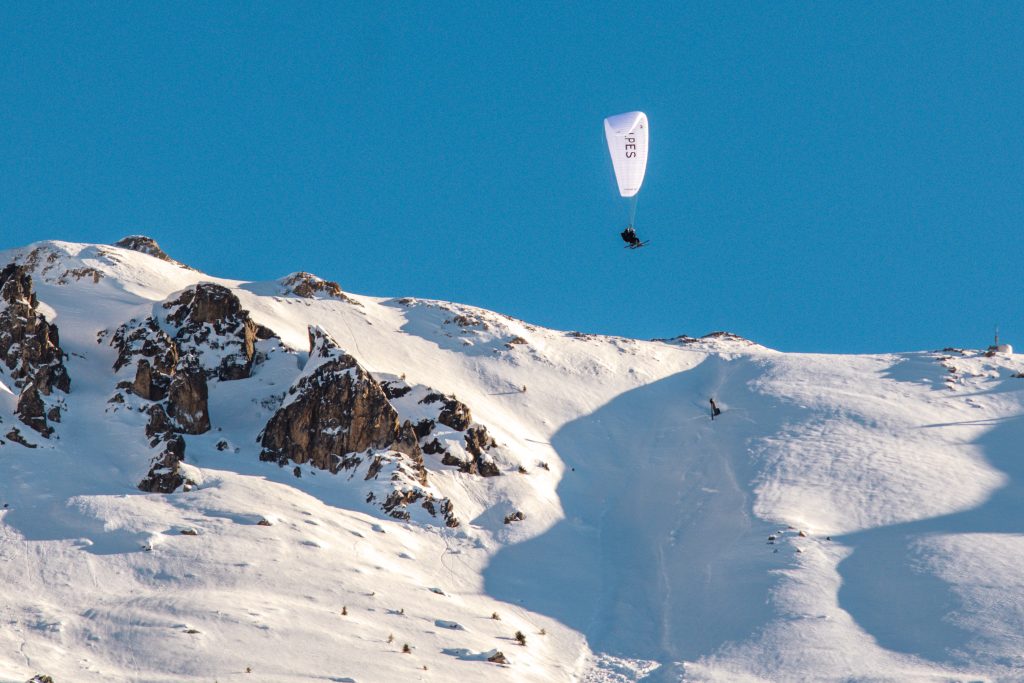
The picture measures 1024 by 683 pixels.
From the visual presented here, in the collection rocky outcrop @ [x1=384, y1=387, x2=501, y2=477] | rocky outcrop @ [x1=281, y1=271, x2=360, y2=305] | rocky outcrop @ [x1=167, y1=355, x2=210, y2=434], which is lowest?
rocky outcrop @ [x1=167, y1=355, x2=210, y2=434]

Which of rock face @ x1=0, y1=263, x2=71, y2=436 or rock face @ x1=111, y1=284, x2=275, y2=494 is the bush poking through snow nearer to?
rock face @ x1=111, y1=284, x2=275, y2=494

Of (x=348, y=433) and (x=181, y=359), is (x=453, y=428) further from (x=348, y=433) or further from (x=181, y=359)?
(x=181, y=359)

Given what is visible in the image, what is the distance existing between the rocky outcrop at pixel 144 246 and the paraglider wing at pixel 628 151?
42132 mm

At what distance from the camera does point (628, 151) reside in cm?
4741

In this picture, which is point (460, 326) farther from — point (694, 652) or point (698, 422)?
point (694, 652)

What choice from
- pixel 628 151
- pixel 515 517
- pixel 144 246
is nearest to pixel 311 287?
pixel 144 246

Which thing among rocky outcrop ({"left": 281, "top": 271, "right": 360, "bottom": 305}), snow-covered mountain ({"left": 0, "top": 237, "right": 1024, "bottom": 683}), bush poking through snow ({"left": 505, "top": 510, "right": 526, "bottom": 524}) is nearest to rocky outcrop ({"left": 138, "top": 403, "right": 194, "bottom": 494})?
snow-covered mountain ({"left": 0, "top": 237, "right": 1024, "bottom": 683})

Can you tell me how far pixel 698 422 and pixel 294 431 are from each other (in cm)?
2590

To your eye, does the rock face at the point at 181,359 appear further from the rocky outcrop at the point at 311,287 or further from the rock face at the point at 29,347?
the rocky outcrop at the point at 311,287

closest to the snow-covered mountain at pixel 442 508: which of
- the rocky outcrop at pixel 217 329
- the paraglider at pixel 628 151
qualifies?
the rocky outcrop at pixel 217 329

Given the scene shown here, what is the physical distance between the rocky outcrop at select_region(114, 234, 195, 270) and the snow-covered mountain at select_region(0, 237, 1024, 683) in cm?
932

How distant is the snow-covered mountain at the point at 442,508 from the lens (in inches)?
1438

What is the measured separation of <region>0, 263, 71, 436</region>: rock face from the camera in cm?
4881

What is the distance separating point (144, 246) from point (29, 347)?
107 ft
